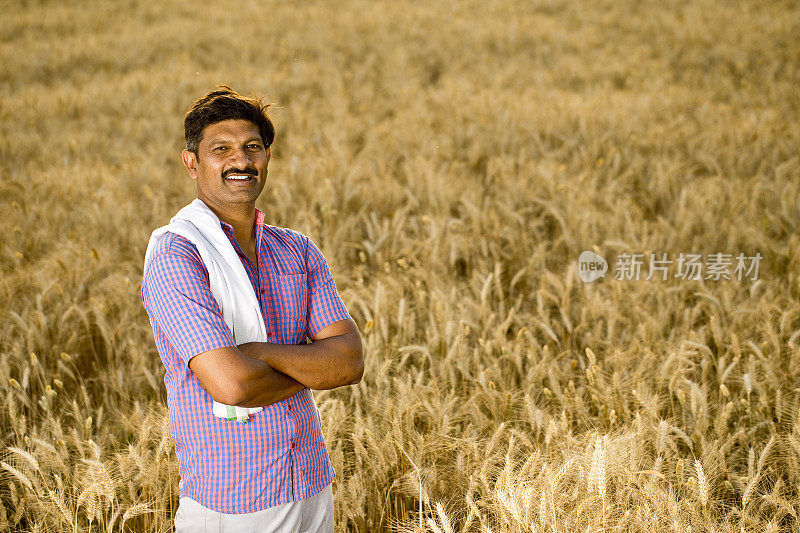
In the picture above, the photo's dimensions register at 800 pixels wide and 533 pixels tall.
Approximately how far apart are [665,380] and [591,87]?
709 centimetres

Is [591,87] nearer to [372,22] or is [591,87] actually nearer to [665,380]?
[372,22]

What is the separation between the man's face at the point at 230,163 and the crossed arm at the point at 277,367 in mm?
439

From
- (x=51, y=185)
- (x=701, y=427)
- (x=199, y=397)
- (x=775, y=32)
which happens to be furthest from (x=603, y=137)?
(x=775, y=32)

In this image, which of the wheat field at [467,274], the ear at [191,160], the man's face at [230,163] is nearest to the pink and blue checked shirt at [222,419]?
the man's face at [230,163]

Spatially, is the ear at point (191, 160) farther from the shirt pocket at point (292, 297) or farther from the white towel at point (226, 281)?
the shirt pocket at point (292, 297)

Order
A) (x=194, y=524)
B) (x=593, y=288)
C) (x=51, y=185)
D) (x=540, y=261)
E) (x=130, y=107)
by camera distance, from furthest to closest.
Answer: (x=130, y=107)
(x=51, y=185)
(x=540, y=261)
(x=593, y=288)
(x=194, y=524)

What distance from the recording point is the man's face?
5.85 feet

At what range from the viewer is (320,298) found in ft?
6.57

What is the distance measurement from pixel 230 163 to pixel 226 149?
0.06m

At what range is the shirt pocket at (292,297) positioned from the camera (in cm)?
191

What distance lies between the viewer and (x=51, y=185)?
5.71 metres

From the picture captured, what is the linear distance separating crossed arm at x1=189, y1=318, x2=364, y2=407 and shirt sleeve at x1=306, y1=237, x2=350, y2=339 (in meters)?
0.03
